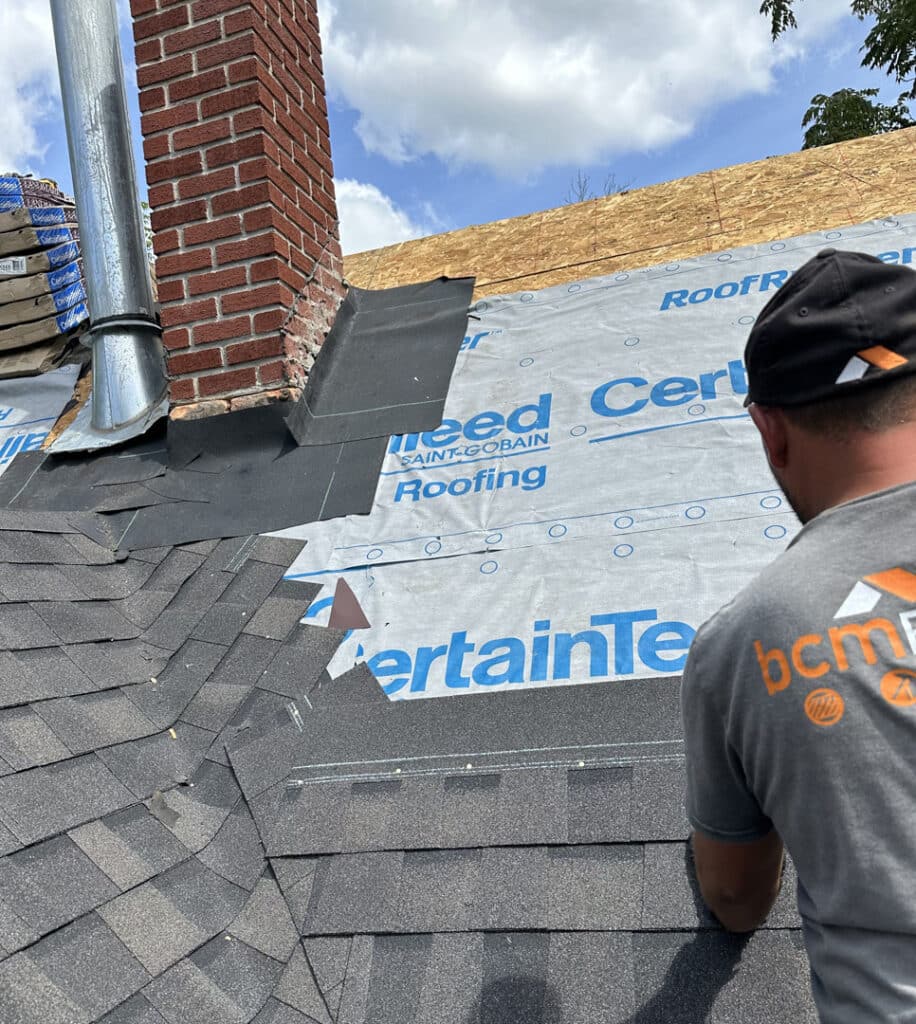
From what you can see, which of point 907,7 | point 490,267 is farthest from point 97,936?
point 907,7

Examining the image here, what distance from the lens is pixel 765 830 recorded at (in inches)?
47.0

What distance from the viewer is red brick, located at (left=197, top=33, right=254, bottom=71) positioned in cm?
362

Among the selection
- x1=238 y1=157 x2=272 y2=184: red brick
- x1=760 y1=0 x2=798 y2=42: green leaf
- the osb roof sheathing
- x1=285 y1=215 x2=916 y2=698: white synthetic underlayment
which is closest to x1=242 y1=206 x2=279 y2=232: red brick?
x1=238 y1=157 x2=272 y2=184: red brick

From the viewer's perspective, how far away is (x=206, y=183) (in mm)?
3684

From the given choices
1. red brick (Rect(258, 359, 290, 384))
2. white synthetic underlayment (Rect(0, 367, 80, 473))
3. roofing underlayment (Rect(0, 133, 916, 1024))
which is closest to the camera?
roofing underlayment (Rect(0, 133, 916, 1024))

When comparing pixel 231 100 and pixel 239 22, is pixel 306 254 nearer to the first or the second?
pixel 231 100

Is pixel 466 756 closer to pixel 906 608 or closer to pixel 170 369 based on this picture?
pixel 906 608

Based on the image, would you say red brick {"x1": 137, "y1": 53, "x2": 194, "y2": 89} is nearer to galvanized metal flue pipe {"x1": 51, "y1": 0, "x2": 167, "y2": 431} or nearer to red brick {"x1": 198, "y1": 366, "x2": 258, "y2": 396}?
galvanized metal flue pipe {"x1": 51, "y1": 0, "x2": 167, "y2": 431}

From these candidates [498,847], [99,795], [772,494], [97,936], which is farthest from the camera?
[772,494]

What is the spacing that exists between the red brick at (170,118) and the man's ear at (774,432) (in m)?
3.42

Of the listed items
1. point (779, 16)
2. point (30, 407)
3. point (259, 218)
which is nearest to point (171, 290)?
point (259, 218)

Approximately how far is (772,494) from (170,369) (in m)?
2.68

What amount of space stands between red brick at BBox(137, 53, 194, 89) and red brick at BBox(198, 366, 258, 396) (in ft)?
4.62

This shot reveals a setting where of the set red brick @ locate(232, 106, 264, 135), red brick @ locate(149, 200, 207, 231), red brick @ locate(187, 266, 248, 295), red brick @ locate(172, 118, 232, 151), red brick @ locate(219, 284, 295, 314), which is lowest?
red brick @ locate(219, 284, 295, 314)
